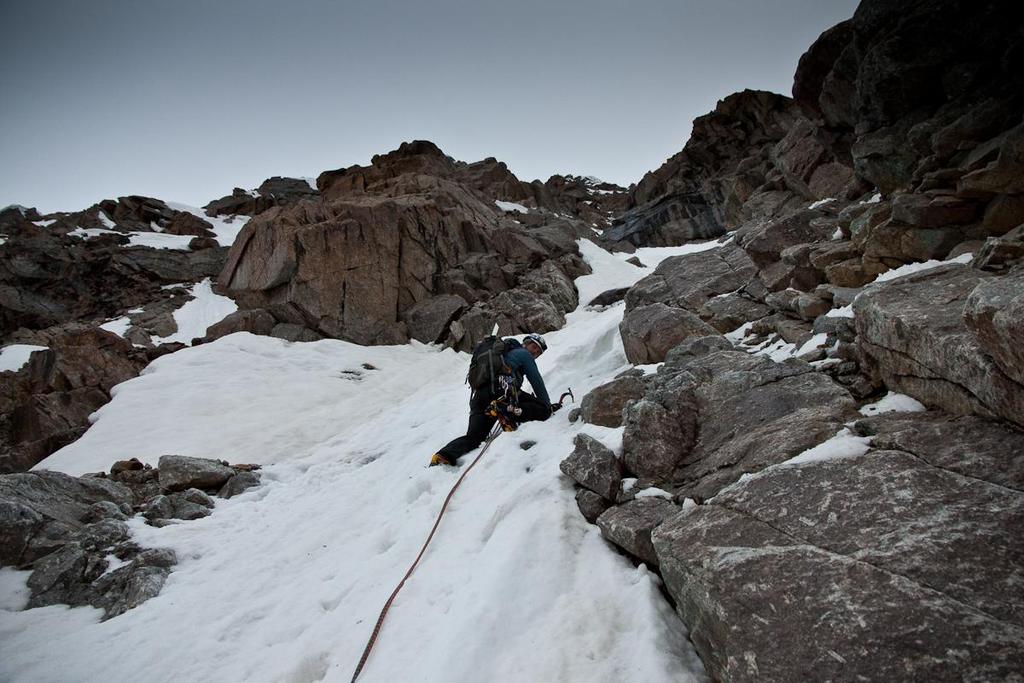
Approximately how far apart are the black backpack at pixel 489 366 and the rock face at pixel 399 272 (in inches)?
477

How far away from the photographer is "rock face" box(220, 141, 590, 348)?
22.0 metres

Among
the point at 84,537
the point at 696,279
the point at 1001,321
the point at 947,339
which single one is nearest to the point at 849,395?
the point at 947,339

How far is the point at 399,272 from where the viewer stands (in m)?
24.1

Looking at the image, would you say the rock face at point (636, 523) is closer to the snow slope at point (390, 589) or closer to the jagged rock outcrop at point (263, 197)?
the snow slope at point (390, 589)

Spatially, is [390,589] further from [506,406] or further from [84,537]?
[84,537]

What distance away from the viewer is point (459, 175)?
5116 centimetres

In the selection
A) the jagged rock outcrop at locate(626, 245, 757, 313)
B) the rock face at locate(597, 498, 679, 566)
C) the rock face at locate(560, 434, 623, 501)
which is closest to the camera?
the rock face at locate(597, 498, 679, 566)

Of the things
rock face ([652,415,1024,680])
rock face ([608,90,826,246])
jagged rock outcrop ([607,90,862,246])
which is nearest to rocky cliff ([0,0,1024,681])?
rock face ([652,415,1024,680])

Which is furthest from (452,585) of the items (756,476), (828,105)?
(828,105)

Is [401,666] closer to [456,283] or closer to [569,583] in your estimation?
[569,583]

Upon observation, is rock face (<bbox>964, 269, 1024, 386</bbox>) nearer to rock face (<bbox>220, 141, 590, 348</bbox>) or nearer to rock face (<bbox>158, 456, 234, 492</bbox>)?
rock face (<bbox>158, 456, 234, 492</bbox>)

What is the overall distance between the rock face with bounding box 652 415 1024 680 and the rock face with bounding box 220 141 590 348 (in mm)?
17414

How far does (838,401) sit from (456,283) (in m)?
21.2

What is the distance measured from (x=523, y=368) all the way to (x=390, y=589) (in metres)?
4.36
